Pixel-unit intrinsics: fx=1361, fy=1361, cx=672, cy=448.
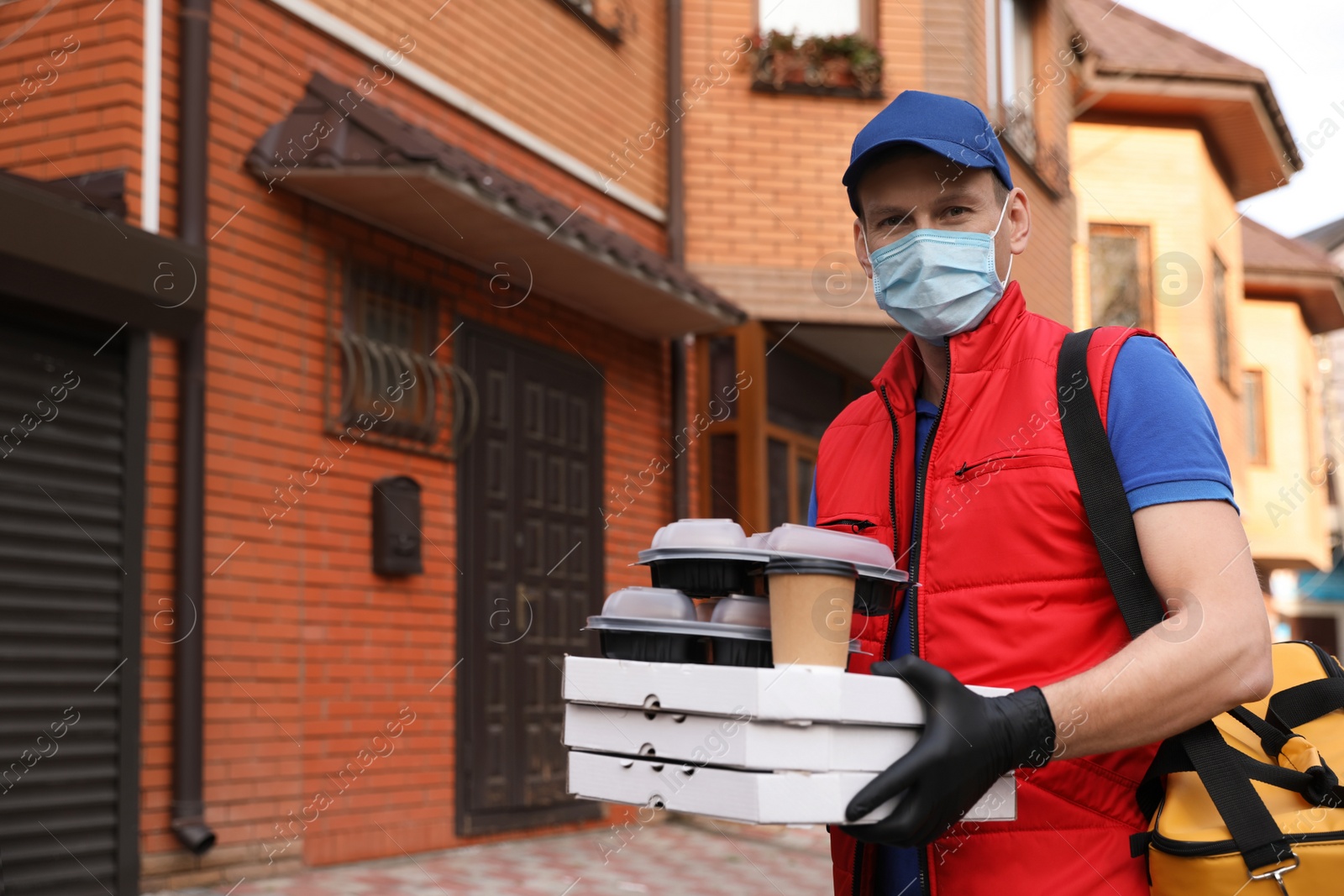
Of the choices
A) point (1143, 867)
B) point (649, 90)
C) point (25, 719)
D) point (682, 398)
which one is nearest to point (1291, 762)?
point (1143, 867)

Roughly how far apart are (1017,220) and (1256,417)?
87.0 feet

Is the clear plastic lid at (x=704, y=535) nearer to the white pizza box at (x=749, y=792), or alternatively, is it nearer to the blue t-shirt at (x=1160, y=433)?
the white pizza box at (x=749, y=792)

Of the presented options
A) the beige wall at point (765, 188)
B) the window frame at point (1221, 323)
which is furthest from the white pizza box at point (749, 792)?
the window frame at point (1221, 323)

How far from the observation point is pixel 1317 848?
1743 mm

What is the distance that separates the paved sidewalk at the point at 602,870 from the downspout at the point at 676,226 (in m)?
2.70

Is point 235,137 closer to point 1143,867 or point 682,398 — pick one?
point 682,398

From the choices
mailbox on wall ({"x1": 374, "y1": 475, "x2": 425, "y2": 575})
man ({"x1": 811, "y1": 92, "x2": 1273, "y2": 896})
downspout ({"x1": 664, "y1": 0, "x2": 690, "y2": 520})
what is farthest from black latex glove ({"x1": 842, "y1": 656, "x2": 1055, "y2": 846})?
downspout ({"x1": 664, "y1": 0, "x2": 690, "y2": 520})

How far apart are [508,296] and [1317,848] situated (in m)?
7.31

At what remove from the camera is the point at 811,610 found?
5.41 ft

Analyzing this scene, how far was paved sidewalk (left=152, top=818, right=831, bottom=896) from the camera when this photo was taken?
655cm

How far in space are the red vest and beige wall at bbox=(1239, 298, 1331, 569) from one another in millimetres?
22729

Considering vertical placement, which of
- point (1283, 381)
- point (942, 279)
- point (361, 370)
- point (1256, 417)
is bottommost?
point (942, 279)

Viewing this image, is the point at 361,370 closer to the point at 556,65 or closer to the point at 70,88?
the point at 70,88

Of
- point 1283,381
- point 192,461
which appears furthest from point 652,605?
point 1283,381
